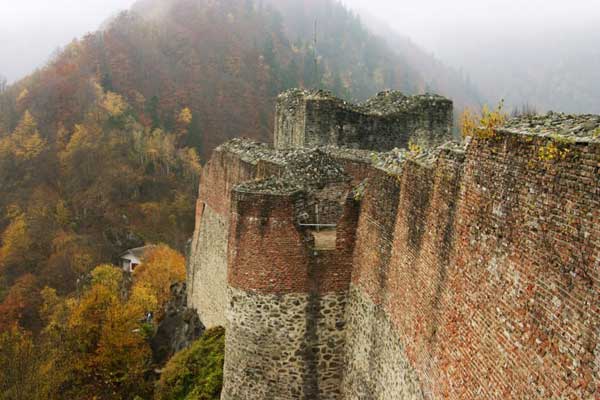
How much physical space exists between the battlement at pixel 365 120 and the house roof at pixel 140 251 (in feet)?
136

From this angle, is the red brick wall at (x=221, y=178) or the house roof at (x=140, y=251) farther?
the house roof at (x=140, y=251)

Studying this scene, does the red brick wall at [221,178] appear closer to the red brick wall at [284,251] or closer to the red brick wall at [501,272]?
the red brick wall at [284,251]

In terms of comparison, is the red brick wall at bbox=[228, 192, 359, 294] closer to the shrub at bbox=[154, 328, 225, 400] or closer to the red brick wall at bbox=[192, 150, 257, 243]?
the red brick wall at bbox=[192, 150, 257, 243]

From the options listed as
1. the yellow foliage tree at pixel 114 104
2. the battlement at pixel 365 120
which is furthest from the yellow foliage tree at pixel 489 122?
the yellow foliage tree at pixel 114 104

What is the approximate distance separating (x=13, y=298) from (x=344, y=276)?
132 ft

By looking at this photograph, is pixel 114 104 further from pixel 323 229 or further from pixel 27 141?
pixel 323 229

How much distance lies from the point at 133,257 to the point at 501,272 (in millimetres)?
54312

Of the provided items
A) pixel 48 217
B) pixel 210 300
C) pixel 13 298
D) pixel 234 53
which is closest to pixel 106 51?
pixel 234 53

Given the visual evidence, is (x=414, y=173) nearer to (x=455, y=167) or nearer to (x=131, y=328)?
(x=455, y=167)

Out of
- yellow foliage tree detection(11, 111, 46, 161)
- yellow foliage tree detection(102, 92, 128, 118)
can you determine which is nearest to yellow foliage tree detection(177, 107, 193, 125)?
yellow foliage tree detection(102, 92, 128, 118)

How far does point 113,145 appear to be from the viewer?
7088 centimetres

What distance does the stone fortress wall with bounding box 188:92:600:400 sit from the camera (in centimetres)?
461

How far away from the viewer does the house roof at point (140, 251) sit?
55.7 metres

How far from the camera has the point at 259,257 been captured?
10969 millimetres
